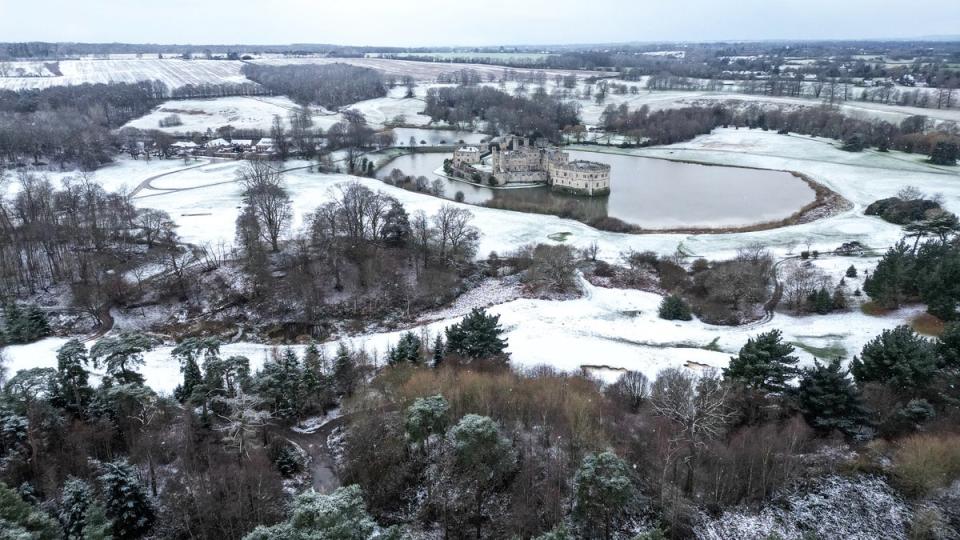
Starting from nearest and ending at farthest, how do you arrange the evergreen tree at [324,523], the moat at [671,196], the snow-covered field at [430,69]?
the evergreen tree at [324,523], the moat at [671,196], the snow-covered field at [430,69]

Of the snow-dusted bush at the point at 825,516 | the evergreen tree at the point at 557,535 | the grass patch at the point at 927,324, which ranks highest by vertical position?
the evergreen tree at the point at 557,535

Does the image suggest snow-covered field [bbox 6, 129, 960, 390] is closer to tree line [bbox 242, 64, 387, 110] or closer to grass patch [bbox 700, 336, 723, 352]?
grass patch [bbox 700, 336, 723, 352]

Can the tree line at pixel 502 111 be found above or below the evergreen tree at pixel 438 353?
above

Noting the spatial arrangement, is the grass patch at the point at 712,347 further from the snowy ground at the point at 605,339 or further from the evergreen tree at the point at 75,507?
the evergreen tree at the point at 75,507

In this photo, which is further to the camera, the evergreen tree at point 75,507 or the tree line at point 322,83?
the tree line at point 322,83

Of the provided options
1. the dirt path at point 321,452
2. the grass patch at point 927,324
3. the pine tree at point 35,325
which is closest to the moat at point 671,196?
the grass patch at point 927,324

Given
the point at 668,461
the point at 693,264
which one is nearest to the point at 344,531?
the point at 668,461

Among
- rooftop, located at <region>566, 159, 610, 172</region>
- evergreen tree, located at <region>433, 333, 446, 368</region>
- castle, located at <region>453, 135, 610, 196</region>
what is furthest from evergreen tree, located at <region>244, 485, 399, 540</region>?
rooftop, located at <region>566, 159, 610, 172</region>
